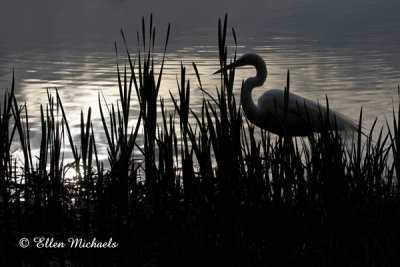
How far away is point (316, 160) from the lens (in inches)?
90.3

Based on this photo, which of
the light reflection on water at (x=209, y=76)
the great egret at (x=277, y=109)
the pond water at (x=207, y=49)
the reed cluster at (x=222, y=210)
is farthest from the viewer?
the pond water at (x=207, y=49)

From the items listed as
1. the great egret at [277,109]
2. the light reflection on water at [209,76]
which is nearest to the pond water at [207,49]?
the light reflection on water at [209,76]

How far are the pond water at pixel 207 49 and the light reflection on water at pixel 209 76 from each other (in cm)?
1

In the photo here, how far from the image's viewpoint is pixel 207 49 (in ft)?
32.7

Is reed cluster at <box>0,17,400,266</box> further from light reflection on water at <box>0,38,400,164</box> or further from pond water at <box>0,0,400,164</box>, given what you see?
light reflection on water at <box>0,38,400,164</box>

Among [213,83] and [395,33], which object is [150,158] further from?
[395,33]

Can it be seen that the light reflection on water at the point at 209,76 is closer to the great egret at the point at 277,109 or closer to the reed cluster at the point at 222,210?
the great egret at the point at 277,109

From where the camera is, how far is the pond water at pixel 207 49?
6.24m

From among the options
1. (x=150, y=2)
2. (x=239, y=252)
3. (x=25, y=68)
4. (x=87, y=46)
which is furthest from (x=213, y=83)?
A: (x=150, y=2)

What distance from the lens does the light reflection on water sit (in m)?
5.63

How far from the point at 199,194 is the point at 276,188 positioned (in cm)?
35

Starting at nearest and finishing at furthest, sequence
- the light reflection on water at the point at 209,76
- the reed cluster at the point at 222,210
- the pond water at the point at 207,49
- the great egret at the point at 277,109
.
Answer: the reed cluster at the point at 222,210, the great egret at the point at 277,109, the light reflection on water at the point at 209,76, the pond water at the point at 207,49

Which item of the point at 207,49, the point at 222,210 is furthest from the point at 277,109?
the point at 207,49

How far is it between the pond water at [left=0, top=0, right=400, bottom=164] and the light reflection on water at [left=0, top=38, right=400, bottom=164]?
0.01 meters
